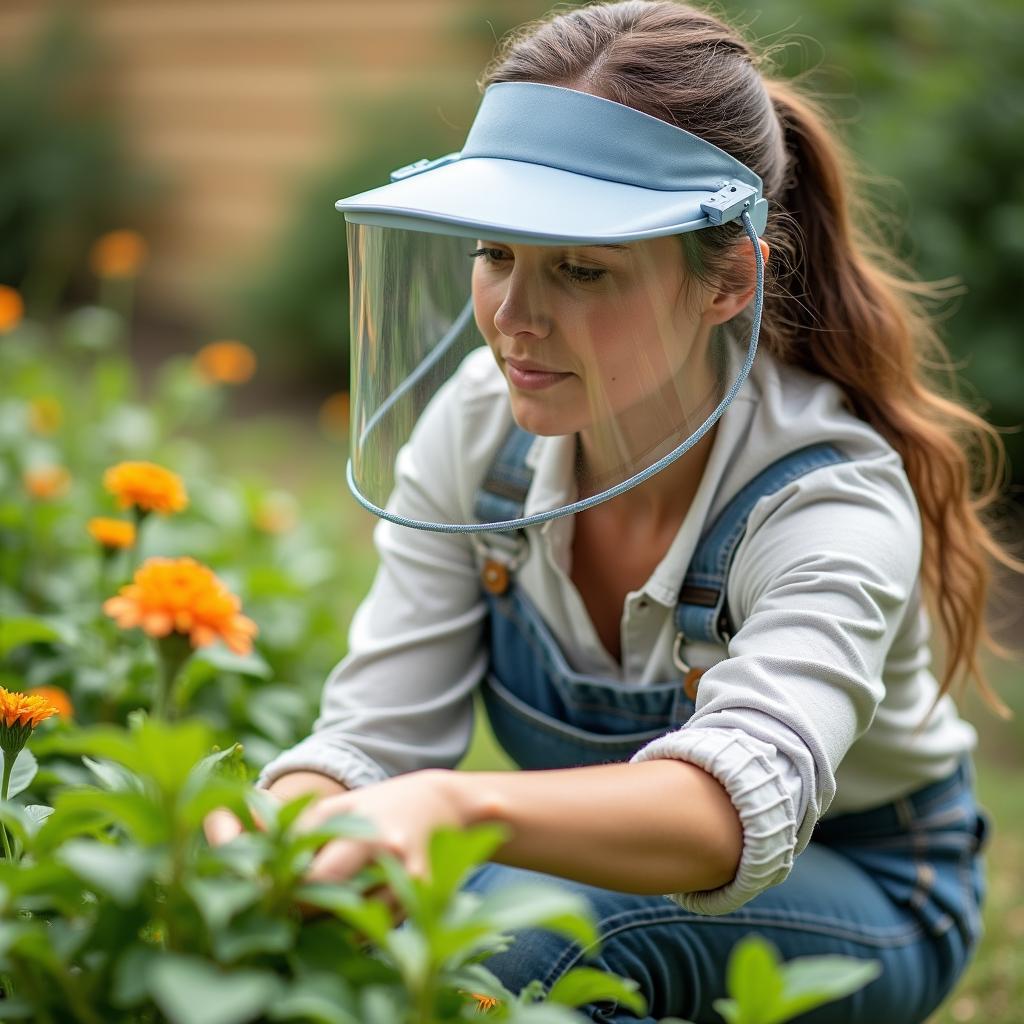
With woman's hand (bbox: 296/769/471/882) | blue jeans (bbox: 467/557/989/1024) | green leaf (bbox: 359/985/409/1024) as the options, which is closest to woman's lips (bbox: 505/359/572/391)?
blue jeans (bbox: 467/557/989/1024)

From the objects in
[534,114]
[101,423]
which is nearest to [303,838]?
[534,114]

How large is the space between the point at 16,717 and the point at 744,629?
0.71 metres

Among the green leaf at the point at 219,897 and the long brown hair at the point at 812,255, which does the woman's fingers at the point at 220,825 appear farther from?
the long brown hair at the point at 812,255

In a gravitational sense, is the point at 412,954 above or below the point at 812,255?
below

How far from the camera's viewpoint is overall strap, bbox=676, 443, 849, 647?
63.4 inches

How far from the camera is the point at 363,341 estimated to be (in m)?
1.58

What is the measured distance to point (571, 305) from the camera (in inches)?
55.2

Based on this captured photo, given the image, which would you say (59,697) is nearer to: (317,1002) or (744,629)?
(744,629)

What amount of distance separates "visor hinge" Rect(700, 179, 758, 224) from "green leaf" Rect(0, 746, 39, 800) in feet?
2.79

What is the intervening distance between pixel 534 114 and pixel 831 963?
0.90 meters

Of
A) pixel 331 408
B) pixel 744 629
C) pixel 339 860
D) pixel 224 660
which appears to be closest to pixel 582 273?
pixel 744 629

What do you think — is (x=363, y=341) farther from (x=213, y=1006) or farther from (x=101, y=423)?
(x=101, y=423)

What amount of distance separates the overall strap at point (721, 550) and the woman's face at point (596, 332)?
203mm

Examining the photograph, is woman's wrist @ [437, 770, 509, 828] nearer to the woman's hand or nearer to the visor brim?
the woman's hand
